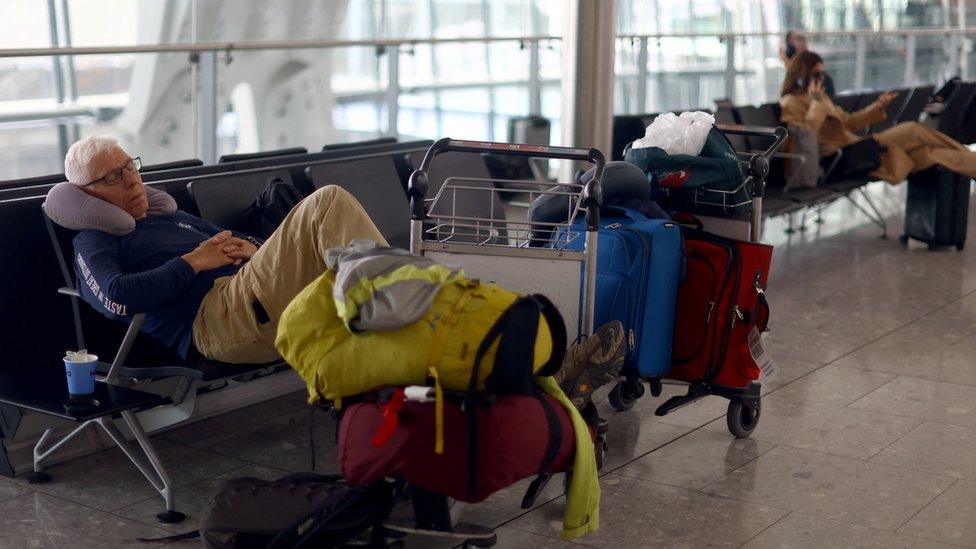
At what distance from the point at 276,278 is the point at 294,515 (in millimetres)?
813

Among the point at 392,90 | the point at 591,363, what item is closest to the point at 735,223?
the point at 591,363

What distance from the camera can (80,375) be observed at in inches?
123

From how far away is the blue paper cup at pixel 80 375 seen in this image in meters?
3.12

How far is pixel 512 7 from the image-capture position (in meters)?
14.7

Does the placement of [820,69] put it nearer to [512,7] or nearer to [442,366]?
[442,366]

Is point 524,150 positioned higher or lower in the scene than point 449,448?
higher

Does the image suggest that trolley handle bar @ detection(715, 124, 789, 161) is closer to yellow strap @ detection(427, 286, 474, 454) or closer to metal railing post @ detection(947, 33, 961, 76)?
yellow strap @ detection(427, 286, 474, 454)

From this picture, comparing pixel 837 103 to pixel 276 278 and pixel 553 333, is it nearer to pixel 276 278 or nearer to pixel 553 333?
pixel 276 278

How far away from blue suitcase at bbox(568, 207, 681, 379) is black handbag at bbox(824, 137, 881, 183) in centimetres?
393

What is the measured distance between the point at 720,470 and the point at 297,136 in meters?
9.31

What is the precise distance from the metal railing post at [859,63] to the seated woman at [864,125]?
5.23 metres

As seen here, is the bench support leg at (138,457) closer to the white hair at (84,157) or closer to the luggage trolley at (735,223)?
the white hair at (84,157)

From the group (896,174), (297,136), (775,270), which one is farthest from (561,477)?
(297,136)

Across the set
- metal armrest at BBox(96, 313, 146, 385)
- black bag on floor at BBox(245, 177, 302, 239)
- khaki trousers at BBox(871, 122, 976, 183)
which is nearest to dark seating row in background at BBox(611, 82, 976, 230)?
khaki trousers at BBox(871, 122, 976, 183)
